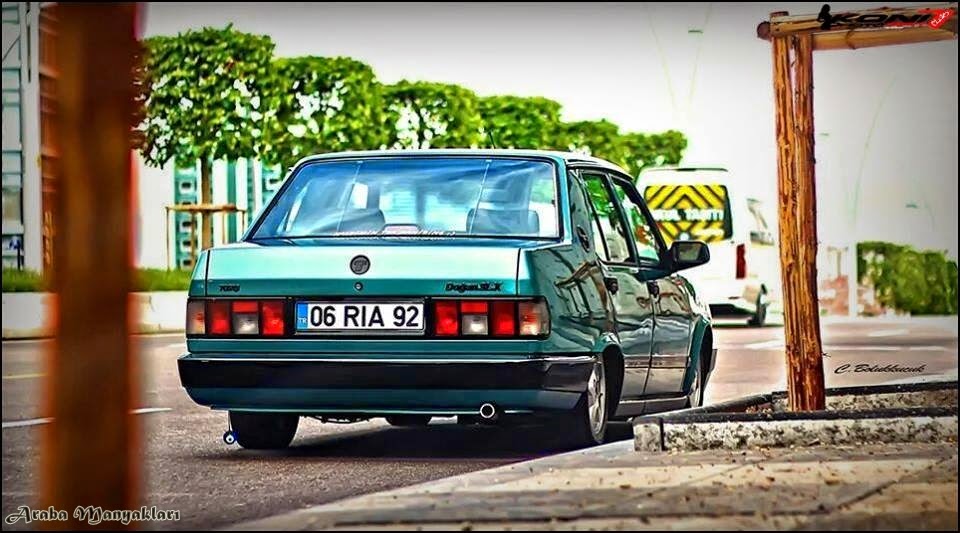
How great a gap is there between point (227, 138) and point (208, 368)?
129 ft

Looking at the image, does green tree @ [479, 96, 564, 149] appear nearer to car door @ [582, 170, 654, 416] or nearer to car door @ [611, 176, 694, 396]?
car door @ [611, 176, 694, 396]

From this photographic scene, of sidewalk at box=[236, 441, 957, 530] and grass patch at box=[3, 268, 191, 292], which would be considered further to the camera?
grass patch at box=[3, 268, 191, 292]

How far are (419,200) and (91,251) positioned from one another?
5.19m

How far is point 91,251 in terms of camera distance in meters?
5.26

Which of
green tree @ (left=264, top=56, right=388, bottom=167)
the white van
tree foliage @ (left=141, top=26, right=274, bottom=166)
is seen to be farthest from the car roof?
green tree @ (left=264, top=56, right=388, bottom=167)

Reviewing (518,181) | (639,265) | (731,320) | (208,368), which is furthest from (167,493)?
(731,320)

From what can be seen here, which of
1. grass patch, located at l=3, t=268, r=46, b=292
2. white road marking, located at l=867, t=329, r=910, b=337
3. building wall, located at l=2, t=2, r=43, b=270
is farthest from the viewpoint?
building wall, located at l=2, t=2, r=43, b=270

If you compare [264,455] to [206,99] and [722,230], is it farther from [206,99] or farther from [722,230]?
[206,99]

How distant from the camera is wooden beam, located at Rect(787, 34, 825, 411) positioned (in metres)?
10.3

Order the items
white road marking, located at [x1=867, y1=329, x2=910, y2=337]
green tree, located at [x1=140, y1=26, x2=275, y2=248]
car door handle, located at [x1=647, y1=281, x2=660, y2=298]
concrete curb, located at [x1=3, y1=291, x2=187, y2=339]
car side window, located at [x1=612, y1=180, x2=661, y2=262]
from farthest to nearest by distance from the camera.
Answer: green tree, located at [x1=140, y1=26, x2=275, y2=248], concrete curb, located at [x1=3, y1=291, x2=187, y2=339], white road marking, located at [x1=867, y1=329, x2=910, y2=337], car side window, located at [x1=612, y1=180, x2=661, y2=262], car door handle, located at [x1=647, y1=281, x2=660, y2=298]

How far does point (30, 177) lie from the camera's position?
53.2 meters

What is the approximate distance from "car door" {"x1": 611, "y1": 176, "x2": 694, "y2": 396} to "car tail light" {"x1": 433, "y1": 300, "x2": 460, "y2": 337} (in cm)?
190

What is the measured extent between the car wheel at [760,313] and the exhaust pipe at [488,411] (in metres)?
24.5

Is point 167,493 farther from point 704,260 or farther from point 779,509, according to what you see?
point 704,260
